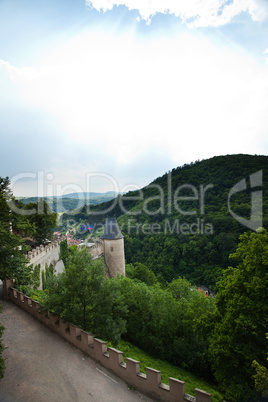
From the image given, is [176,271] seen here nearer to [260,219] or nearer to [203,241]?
[203,241]

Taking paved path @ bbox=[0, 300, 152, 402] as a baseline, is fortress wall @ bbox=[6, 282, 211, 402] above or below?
above

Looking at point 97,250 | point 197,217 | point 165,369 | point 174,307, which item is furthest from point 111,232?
point 197,217

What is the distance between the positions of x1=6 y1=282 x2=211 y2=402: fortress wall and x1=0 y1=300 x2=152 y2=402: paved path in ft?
0.73

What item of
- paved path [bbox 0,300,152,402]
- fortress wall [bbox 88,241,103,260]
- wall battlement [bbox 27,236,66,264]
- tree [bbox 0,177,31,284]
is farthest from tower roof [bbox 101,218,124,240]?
paved path [bbox 0,300,152,402]

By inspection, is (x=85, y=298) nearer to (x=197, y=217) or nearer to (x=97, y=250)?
(x=97, y=250)

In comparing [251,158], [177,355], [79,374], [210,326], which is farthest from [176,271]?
[251,158]

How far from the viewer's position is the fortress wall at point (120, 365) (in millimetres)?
7176

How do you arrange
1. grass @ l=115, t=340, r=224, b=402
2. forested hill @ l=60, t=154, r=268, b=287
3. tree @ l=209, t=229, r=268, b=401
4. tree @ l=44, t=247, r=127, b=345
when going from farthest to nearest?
forested hill @ l=60, t=154, r=268, b=287, grass @ l=115, t=340, r=224, b=402, tree @ l=44, t=247, r=127, b=345, tree @ l=209, t=229, r=268, b=401

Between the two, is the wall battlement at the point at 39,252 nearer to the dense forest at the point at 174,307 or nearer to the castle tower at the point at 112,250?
the dense forest at the point at 174,307

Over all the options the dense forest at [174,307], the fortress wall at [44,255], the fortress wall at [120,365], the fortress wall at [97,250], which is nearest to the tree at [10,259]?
the dense forest at [174,307]

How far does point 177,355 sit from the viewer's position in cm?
1468

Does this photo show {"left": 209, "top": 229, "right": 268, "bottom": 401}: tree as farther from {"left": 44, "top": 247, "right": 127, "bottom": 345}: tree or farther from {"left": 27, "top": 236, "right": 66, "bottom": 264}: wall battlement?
{"left": 27, "top": 236, "right": 66, "bottom": 264}: wall battlement

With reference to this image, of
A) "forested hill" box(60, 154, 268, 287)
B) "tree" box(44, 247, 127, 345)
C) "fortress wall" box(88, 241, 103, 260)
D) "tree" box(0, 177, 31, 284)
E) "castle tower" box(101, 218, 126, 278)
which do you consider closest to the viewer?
"tree" box(44, 247, 127, 345)

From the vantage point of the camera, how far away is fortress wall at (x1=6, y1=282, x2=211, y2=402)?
7176 millimetres
